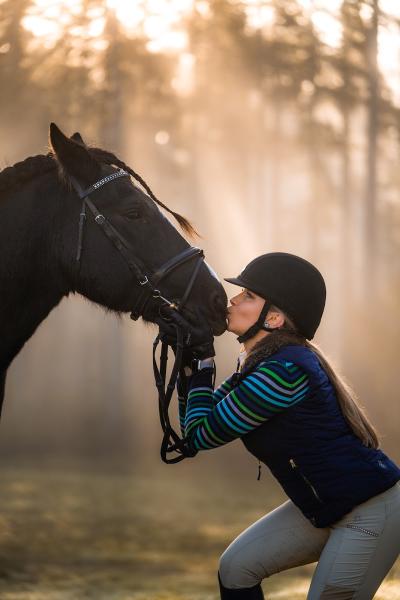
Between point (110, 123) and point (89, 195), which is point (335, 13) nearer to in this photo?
point (110, 123)

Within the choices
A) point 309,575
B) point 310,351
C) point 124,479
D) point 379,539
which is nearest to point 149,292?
point 310,351

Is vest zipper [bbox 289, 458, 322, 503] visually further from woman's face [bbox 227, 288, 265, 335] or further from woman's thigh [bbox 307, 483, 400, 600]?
woman's face [bbox 227, 288, 265, 335]

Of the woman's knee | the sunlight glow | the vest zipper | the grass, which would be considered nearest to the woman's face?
the vest zipper

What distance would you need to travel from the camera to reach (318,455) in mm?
3689

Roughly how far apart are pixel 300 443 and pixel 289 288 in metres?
0.75

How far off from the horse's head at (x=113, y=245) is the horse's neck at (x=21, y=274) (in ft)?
0.38

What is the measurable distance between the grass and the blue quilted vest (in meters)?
2.32

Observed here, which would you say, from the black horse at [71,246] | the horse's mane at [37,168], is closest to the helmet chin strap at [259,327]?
the black horse at [71,246]

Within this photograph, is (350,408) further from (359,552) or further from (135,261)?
(135,261)

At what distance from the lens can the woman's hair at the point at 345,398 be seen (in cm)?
380

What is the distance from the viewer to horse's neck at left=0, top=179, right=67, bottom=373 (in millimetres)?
4082

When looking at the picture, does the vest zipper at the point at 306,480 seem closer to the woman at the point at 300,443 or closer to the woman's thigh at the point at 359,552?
the woman at the point at 300,443

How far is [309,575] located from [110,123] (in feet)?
39.7

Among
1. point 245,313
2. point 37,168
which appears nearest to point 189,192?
point 37,168
